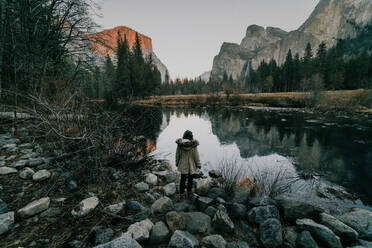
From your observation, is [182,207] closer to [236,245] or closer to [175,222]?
[175,222]

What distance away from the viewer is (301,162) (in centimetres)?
721

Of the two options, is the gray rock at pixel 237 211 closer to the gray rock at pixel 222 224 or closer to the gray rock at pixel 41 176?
the gray rock at pixel 222 224

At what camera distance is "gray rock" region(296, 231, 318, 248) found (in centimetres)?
237

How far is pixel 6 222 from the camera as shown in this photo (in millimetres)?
1985

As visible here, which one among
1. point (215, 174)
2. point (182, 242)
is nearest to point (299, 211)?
point (182, 242)

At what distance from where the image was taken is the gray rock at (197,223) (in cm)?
253

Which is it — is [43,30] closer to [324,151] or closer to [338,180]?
[338,180]

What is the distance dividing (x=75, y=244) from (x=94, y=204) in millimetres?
709

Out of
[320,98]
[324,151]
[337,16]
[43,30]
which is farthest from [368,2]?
[43,30]

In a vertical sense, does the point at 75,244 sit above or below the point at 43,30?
below

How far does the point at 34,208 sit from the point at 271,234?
3.79 metres

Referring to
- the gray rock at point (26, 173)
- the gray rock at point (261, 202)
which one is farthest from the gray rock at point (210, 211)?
the gray rock at point (26, 173)

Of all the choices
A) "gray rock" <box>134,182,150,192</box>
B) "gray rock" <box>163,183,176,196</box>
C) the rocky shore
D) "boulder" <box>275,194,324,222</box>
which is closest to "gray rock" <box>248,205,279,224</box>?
the rocky shore

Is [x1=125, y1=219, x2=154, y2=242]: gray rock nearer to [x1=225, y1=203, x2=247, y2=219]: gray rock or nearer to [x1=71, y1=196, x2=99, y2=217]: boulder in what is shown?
[x1=71, y1=196, x2=99, y2=217]: boulder
